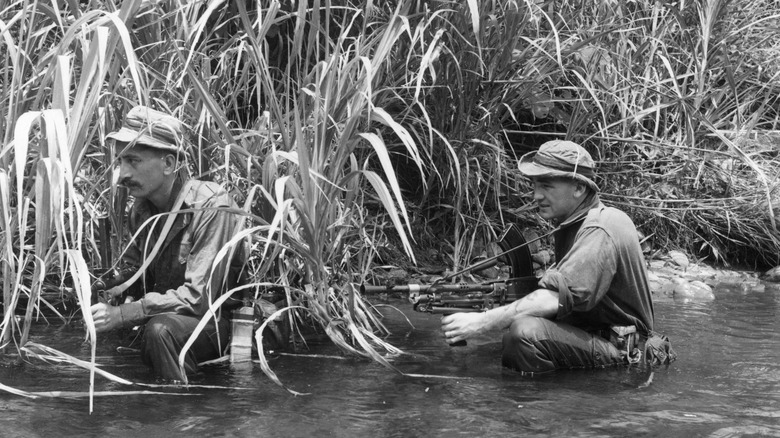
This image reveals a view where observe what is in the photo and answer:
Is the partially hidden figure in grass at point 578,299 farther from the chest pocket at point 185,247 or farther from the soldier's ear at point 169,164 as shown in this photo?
the soldier's ear at point 169,164

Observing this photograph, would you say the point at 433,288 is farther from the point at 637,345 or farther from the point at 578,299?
the point at 637,345

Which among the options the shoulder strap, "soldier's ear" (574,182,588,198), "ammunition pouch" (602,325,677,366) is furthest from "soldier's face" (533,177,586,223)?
the shoulder strap

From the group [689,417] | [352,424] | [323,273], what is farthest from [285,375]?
[689,417]

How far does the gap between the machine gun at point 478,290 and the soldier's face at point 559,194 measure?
0.22m

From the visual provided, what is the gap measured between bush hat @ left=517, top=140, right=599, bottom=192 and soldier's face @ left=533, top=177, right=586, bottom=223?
1.9 inches

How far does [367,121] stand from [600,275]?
1.30 meters

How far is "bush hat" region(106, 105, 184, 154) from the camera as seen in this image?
4.14m

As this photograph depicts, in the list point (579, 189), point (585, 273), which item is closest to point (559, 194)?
point (579, 189)

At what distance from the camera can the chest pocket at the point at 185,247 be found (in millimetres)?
4234

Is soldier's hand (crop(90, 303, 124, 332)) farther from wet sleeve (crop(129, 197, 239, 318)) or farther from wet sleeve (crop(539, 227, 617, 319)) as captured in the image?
wet sleeve (crop(539, 227, 617, 319))

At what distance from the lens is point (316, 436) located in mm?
3477

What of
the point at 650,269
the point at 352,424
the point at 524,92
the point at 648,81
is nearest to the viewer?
the point at 352,424

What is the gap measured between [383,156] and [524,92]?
2326 millimetres

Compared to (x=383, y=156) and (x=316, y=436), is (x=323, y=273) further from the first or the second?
(x=316, y=436)
